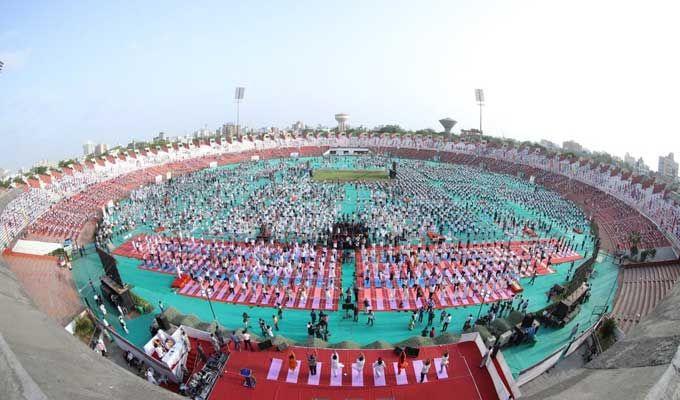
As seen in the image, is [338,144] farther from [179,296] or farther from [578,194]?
[179,296]

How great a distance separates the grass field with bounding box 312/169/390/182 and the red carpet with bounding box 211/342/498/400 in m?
35.8

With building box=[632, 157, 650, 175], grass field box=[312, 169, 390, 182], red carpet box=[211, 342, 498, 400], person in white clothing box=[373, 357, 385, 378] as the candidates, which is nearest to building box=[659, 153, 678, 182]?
building box=[632, 157, 650, 175]

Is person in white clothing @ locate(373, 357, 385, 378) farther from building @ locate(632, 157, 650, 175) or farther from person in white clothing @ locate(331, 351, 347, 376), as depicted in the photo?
building @ locate(632, 157, 650, 175)

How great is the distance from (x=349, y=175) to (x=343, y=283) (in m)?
32.5

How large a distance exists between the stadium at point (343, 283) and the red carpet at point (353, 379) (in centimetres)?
5

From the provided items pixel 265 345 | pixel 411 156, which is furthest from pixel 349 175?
pixel 265 345

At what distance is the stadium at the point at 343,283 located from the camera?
9375mm

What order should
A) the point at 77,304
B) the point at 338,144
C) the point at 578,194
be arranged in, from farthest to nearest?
the point at 338,144 → the point at 578,194 → the point at 77,304

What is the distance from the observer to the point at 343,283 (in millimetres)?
18578

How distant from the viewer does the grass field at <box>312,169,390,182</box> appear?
155 ft

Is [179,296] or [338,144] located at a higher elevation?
[338,144]

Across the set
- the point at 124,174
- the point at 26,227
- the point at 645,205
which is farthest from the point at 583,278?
the point at 124,174

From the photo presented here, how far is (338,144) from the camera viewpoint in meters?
79.0

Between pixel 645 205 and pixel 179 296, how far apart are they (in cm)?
3923
